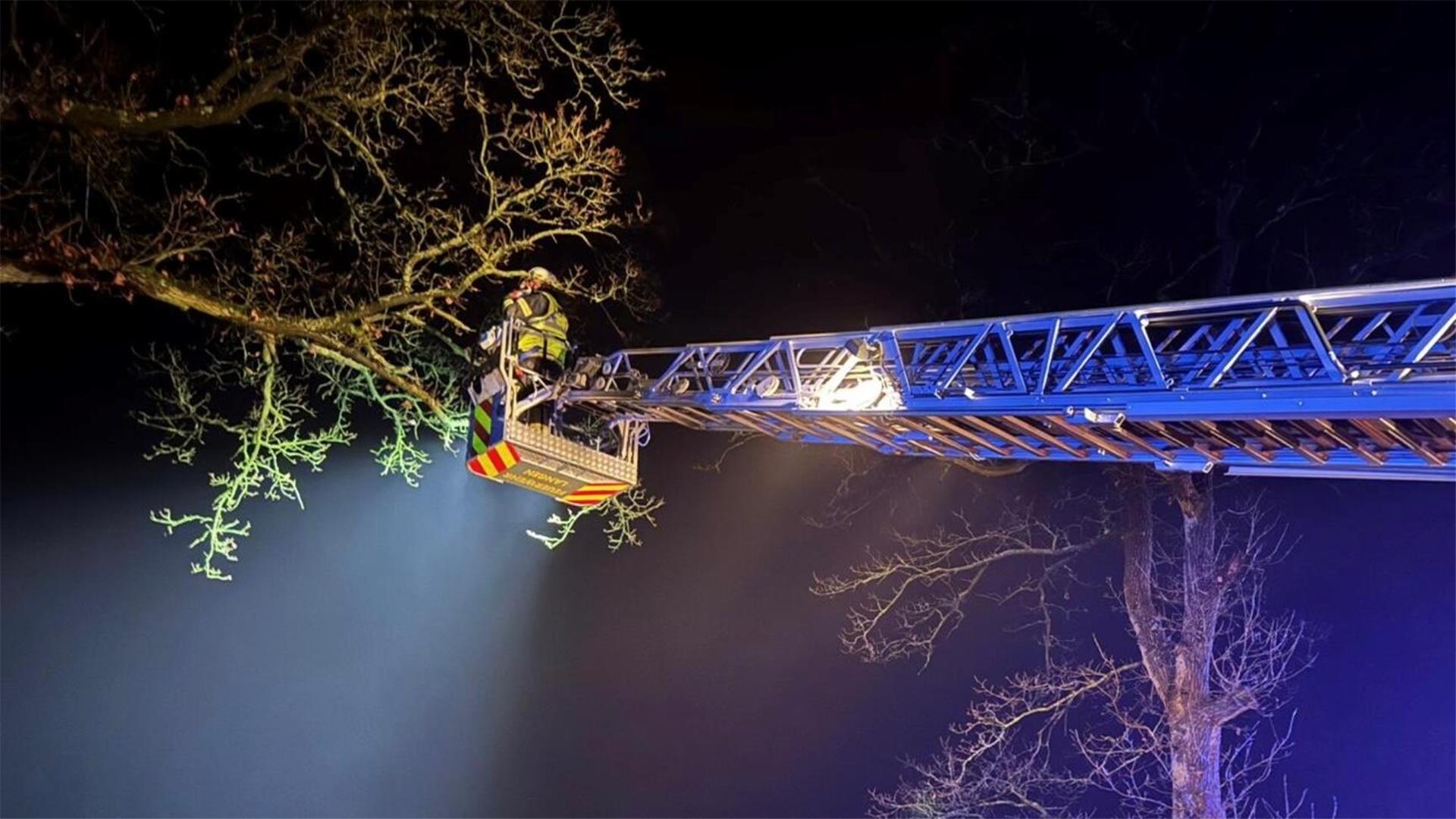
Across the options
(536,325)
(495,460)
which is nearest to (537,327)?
(536,325)

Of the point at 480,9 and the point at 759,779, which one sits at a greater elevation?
the point at 480,9

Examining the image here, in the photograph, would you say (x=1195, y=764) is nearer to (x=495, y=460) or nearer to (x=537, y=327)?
(x=495, y=460)

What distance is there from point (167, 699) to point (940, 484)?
614 cm

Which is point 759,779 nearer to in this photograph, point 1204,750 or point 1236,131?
point 1204,750

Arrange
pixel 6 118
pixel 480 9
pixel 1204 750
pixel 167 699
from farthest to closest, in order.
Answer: pixel 1204 750 < pixel 480 9 < pixel 167 699 < pixel 6 118

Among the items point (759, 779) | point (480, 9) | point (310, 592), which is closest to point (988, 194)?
point (480, 9)

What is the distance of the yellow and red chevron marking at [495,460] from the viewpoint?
5.68 m

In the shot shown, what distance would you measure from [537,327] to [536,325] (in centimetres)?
1

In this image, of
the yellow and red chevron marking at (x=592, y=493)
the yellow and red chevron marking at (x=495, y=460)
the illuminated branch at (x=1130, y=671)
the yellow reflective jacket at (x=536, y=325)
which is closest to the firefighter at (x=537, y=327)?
the yellow reflective jacket at (x=536, y=325)

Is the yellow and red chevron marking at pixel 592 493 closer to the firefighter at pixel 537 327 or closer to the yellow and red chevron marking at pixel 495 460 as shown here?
the yellow and red chevron marking at pixel 495 460

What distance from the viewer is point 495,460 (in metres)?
5.77

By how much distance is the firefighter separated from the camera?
6.11m

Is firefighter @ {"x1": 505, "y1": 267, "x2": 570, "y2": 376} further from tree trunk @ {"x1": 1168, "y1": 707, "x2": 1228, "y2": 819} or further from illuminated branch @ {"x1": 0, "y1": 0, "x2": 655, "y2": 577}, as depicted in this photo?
tree trunk @ {"x1": 1168, "y1": 707, "x2": 1228, "y2": 819}

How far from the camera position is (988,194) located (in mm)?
8867
